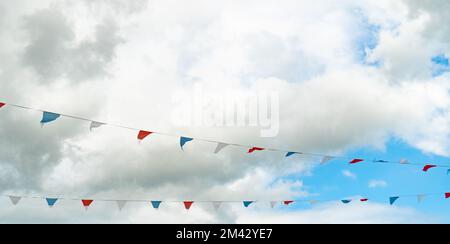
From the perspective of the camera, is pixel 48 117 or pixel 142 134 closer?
→ pixel 48 117

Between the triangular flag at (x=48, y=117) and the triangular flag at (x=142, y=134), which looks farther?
the triangular flag at (x=142, y=134)

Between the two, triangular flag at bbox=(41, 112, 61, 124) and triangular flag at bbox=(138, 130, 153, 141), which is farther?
triangular flag at bbox=(138, 130, 153, 141)
